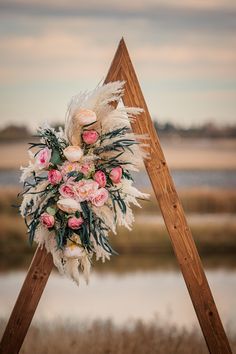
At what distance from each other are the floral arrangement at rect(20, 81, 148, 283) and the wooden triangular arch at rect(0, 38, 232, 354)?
0.10 meters

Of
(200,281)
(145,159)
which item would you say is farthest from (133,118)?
(200,281)

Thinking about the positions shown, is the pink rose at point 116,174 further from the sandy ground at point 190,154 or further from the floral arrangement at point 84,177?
the sandy ground at point 190,154

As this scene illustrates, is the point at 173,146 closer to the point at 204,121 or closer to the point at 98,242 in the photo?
the point at 204,121

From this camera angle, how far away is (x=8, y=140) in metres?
7.20

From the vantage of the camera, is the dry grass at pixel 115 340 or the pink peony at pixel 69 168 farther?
the dry grass at pixel 115 340

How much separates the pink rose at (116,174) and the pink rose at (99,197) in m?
0.09

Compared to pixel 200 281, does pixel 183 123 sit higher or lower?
higher

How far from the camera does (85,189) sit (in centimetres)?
484

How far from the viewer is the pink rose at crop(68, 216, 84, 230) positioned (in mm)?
4863

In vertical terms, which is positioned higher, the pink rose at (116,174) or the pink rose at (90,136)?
the pink rose at (90,136)

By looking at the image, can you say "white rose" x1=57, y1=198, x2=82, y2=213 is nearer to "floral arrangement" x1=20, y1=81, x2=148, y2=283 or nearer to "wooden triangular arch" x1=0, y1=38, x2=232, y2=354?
"floral arrangement" x1=20, y1=81, x2=148, y2=283

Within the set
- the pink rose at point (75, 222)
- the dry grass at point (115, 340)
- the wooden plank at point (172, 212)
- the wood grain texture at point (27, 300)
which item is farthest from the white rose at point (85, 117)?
the dry grass at point (115, 340)

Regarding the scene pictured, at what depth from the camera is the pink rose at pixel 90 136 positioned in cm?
490

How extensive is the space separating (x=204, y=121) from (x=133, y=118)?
220 cm
